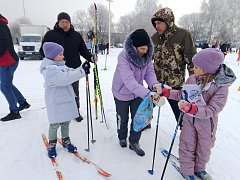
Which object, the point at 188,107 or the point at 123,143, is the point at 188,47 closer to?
the point at 188,107

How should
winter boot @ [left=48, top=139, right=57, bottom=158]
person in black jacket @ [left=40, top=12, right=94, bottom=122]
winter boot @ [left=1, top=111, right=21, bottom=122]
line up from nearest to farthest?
winter boot @ [left=48, top=139, right=57, bottom=158]
person in black jacket @ [left=40, top=12, right=94, bottom=122]
winter boot @ [left=1, top=111, right=21, bottom=122]

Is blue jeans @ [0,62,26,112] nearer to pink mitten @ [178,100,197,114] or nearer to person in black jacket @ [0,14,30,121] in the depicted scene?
person in black jacket @ [0,14,30,121]

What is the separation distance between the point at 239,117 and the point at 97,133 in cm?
344

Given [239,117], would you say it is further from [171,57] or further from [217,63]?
[217,63]

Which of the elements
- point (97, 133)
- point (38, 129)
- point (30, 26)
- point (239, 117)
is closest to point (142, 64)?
point (97, 133)

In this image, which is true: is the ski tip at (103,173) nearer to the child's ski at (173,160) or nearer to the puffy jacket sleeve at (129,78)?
the child's ski at (173,160)

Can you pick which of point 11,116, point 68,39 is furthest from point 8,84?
point 68,39

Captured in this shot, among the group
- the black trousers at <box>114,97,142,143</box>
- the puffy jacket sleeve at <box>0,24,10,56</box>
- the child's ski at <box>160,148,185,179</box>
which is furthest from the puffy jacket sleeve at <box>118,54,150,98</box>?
the puffy jacket sleeve at <box>0,24,10,56</box>

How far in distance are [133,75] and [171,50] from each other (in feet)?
3.03

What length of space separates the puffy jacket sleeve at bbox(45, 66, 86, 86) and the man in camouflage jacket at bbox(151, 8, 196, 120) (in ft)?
4.57

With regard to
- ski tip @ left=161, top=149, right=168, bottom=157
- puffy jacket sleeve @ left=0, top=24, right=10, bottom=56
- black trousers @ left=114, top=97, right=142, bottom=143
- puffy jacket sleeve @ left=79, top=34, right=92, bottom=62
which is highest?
puffy jacket sleeve @ left=0, top=24, right=10, bottom=56

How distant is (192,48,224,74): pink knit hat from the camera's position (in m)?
2.23

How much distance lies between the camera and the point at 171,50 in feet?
10.9

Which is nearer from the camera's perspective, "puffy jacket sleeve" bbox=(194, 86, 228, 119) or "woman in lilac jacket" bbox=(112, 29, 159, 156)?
"puffy jacket sleeve" bbox=(194, 86, 228, 119)
